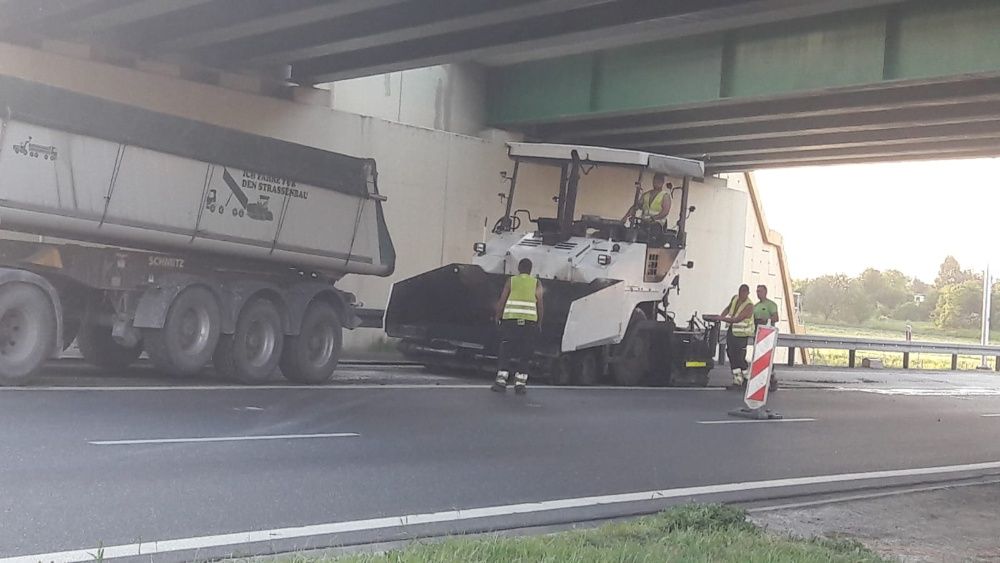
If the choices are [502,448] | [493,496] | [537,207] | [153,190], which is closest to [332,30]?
[537,207]

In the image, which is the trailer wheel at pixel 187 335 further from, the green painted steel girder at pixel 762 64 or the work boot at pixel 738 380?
the green painted steel girder at pixel 762 64

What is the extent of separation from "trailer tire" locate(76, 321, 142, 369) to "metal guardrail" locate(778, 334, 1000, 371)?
56.8 feet

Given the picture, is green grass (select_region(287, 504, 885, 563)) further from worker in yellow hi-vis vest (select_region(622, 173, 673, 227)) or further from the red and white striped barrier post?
worker in yellow hi-vis vest (select_region(622, 173, 673, 227))

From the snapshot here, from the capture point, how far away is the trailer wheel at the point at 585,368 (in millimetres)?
16984

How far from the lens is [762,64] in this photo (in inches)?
760

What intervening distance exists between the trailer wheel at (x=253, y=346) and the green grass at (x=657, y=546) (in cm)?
749

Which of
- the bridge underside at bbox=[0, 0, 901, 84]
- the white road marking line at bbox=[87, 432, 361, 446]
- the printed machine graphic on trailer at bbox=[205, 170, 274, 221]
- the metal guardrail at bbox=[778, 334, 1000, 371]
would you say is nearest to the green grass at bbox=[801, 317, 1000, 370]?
the metal guardrail at bbox=[778, 334, 1000, 371]

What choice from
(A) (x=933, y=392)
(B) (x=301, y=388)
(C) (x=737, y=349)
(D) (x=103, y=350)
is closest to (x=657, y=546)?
(B) (x=301, y=388)

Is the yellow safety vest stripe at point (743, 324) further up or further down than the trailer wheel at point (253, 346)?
further up

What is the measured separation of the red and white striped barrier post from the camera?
14.4 metres

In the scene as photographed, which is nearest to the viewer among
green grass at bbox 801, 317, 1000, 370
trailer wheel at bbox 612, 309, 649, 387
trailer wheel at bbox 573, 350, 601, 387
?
trailer wheel at bbox 573, 350, 601, 387

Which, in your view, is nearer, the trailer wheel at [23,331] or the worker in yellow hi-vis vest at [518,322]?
the trailer wheel at [23,331]

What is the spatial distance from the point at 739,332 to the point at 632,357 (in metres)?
1.98

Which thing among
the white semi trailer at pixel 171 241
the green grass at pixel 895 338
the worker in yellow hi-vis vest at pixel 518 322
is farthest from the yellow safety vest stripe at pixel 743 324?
the green grass at pixel 895 338
